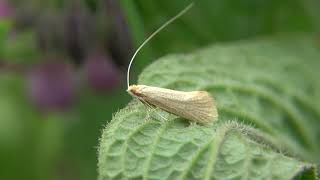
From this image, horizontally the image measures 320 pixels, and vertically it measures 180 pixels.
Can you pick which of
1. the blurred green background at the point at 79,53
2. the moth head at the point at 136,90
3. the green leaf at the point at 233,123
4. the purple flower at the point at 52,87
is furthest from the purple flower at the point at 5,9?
the moth head at the point at 136,90

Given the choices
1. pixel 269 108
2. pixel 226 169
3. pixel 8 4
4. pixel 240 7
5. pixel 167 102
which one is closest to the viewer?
pixel 226 169

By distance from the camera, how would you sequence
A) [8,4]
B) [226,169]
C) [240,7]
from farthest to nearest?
[240,7] < [8,4] < [226,169]

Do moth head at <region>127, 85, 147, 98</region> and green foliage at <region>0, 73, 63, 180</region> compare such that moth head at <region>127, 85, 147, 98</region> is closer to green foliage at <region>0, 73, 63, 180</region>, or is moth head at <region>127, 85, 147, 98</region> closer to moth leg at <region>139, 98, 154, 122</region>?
moth leg at <region>139, 98, 154, 122</region>

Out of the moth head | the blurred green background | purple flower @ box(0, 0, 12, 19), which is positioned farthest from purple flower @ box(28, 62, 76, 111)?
the moth head

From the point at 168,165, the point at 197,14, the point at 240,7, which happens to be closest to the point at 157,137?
the point at 168,165

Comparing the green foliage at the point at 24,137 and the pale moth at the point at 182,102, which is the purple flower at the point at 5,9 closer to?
the green foliage at the point at 24,137

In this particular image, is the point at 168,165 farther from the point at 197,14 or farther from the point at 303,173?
the point at 197,14
